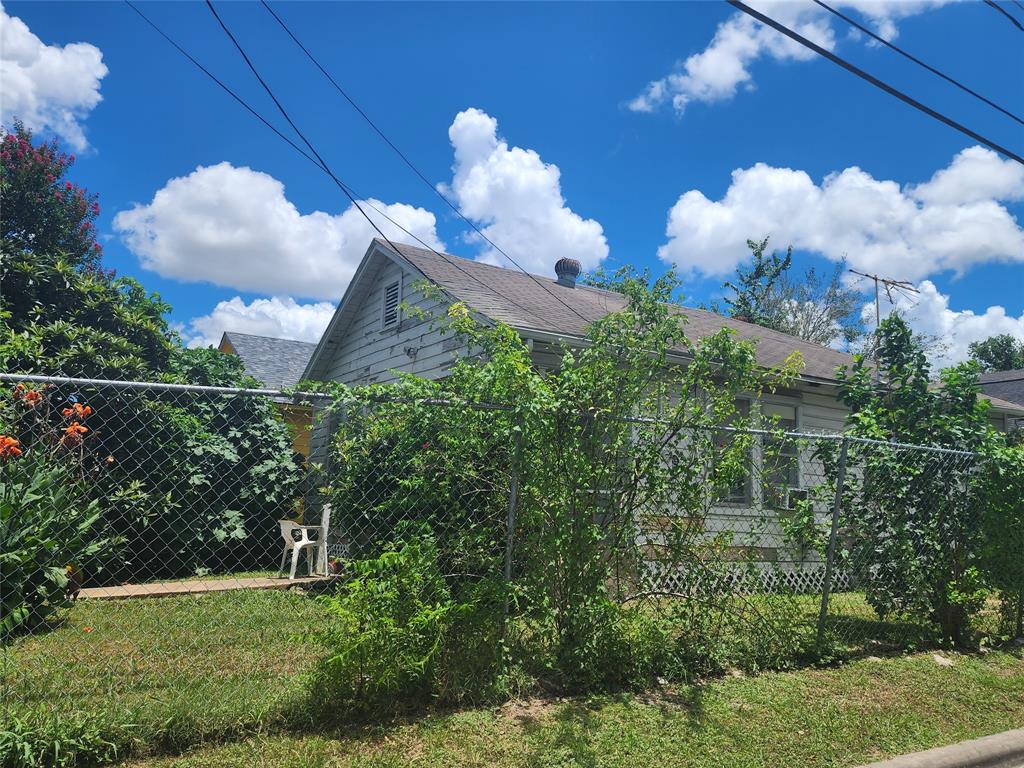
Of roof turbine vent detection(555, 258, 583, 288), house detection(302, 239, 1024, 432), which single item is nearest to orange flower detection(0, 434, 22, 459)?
house detection(302, 239, 1024, 432)

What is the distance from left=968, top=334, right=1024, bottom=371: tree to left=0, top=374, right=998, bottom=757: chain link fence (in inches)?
1993

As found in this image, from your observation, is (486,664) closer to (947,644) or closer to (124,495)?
(947,644)

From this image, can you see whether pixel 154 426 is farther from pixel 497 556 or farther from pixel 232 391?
pixel 497 556

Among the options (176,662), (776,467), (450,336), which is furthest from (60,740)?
(450,336)

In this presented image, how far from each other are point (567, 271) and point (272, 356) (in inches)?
358

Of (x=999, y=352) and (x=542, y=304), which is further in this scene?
(x=999, y=352)

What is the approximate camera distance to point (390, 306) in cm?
1181

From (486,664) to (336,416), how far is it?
5.75 feet

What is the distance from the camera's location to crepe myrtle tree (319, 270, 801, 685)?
161 inches

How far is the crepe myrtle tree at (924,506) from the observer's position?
5883 mm

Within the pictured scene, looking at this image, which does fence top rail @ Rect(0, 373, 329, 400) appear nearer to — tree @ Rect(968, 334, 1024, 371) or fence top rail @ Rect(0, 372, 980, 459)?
fence top rail @ Rect(0, 372, 980, 459)

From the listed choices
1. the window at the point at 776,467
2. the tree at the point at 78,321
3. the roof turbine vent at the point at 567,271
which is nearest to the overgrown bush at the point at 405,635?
the window at the point at 776,467

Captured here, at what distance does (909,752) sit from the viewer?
3830mm

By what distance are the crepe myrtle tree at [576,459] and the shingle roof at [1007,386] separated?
22.6m
